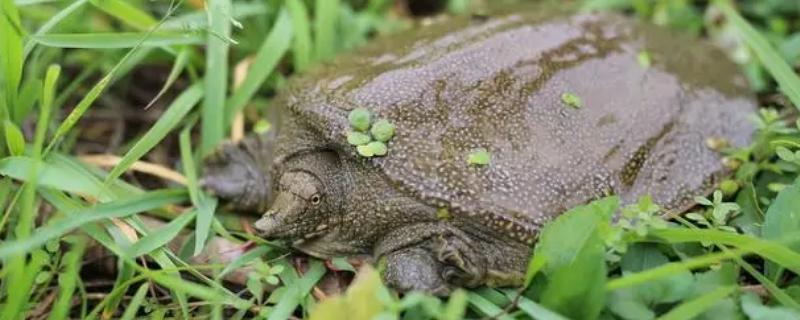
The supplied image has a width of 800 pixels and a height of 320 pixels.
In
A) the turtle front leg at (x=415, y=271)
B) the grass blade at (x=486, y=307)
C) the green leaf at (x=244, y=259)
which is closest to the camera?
the grass blade at (x=486, y=307)

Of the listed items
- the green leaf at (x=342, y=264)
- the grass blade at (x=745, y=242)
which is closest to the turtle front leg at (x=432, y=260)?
the green leaf at (x=342, y=264)

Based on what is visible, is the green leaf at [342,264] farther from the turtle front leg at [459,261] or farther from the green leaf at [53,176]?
the green leaf at [53,176]

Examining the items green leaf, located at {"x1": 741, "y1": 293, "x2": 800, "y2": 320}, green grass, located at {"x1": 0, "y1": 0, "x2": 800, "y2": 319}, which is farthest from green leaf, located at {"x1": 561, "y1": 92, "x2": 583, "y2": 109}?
green leaf, located at {"x1": 741, "y1": 293, "x2": 800, "y2": 320}

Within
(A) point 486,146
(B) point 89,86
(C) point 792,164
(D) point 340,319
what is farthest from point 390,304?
(B) point 89,86

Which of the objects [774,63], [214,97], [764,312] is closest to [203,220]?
[214,97]

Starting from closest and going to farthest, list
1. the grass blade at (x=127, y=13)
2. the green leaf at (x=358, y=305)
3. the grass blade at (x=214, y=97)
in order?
1. the green leaf at (x=358, y=305)
2. the grass blade at (x=127, y=13)
3. the grass blade at (x=214, y=97)

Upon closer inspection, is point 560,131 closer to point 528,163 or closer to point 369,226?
point 528,163
